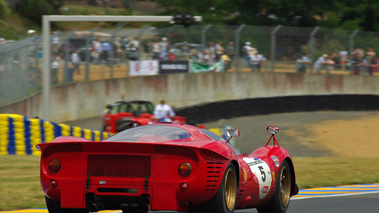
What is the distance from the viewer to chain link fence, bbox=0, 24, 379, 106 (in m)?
24.1

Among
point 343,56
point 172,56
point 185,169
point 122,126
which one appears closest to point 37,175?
point 185,169

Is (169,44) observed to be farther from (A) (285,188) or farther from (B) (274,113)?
(A) (285,188)

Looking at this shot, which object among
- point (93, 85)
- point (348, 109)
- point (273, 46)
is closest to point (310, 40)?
point (273, 46)

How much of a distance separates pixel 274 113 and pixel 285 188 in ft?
80.8

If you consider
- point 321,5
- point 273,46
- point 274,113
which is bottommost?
point 274,113

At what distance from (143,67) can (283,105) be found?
6.93 meters

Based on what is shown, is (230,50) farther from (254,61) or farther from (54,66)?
(54,66)

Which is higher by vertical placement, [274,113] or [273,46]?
[273,46]

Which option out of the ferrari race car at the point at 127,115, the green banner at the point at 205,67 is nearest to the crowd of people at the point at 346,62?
the green banner at the point at 205,67

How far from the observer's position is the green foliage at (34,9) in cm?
5553

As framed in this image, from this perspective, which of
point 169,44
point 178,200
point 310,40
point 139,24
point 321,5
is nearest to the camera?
point 178,200

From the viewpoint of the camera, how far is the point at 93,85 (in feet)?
98.0

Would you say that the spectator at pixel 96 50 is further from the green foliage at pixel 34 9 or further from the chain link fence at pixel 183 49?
the green foliage at pixel 34 9

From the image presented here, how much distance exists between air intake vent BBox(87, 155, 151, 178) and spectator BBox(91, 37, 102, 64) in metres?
22.4
